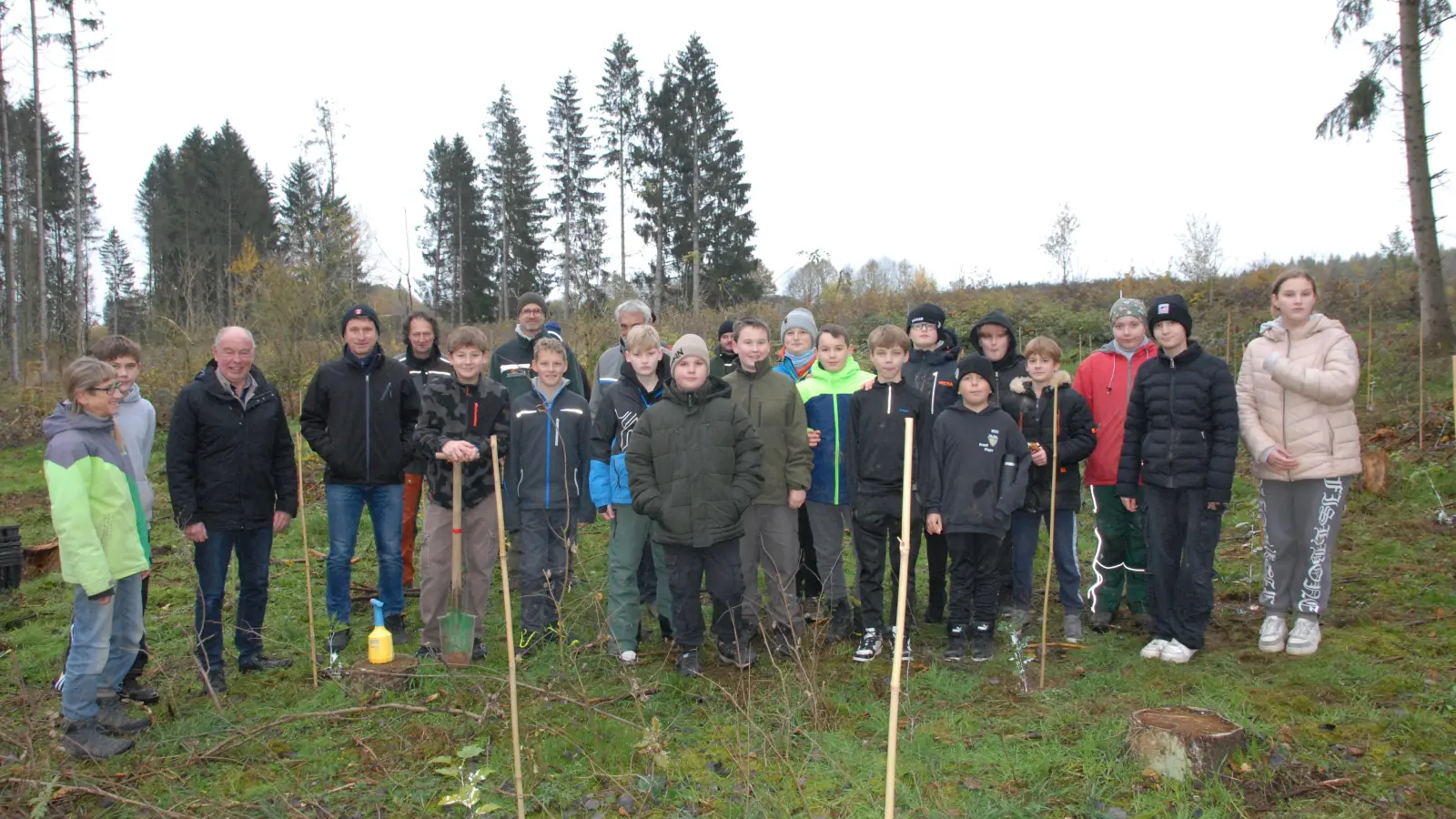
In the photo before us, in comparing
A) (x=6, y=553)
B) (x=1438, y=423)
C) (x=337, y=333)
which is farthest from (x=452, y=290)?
(x=1438, y=423)

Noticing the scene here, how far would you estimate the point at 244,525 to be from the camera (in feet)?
15.8

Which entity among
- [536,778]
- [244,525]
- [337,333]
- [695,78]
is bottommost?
[536,778]

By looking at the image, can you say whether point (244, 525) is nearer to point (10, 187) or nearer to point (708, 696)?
point (708, 696)

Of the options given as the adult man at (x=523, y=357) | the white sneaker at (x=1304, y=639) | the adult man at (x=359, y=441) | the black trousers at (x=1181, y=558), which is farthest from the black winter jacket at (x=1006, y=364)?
the adult man at (x=359, y=441)

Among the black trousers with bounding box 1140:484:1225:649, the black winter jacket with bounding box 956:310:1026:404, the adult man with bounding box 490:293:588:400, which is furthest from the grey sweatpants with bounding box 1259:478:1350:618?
the adult man with bounding box 490:293:588:400

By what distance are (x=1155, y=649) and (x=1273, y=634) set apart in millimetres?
664

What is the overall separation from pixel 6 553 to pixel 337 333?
32.0 ft

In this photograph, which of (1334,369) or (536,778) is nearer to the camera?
(536,778)

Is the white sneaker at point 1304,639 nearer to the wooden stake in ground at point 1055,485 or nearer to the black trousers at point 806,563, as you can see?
the wooden stake in ground at point 1055,485

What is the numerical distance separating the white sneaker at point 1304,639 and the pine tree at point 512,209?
3656cm

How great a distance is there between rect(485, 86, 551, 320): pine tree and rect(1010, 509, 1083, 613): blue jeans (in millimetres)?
35537

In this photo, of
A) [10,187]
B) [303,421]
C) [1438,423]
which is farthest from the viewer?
[10,187]

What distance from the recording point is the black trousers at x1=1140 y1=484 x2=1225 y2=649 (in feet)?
15.4

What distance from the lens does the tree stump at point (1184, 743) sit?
3383 mm
